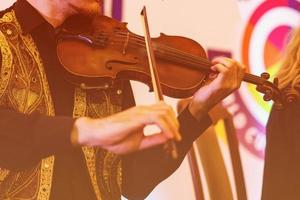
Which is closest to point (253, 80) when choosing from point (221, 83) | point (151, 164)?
point (221, 83)

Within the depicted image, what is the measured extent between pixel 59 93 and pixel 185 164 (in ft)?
1.39

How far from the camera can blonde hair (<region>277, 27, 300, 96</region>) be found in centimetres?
129

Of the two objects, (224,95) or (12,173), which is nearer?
(12,173)

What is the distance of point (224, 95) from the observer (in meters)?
1.10

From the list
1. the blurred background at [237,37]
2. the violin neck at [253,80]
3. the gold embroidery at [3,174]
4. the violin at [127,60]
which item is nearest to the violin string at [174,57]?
the violin at [127,60]

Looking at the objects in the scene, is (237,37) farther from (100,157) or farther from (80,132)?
(80,132)

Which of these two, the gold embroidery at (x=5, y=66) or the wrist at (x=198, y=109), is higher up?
the wrist at (x=198, y=109)

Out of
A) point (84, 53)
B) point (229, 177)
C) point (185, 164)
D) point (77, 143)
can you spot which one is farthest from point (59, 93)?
point (229, 177)

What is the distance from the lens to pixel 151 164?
42.8 inches

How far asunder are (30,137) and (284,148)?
70 centimetres

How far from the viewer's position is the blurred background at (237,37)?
1.33 m

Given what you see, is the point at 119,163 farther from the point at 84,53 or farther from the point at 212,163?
the point at 212,163

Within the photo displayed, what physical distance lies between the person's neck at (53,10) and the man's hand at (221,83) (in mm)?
291

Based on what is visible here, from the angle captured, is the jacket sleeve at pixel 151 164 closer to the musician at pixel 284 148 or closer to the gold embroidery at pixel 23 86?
the gold embroidery at pixel 23 86
